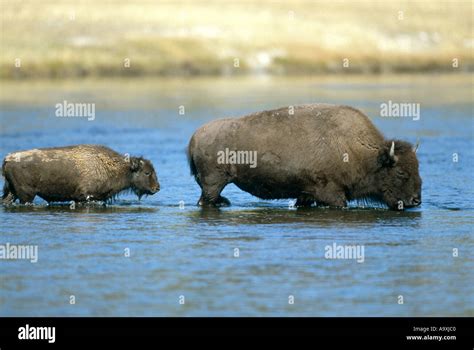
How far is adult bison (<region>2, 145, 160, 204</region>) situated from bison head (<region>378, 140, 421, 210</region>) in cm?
375

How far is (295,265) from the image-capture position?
13.2 m

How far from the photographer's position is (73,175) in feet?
58.0

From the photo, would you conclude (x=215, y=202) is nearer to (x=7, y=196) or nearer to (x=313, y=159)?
(x=313, y=159)

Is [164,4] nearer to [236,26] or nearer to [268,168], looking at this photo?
[236,26]

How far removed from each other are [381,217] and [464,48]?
73.0 metres

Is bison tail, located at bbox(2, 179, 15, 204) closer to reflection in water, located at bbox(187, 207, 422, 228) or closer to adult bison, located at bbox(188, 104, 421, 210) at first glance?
reflection in water, located at bbox(187, 207, 422, 228)

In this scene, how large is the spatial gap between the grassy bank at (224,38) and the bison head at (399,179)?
50.5 metres

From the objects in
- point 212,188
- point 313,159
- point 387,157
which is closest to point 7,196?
point 212,188

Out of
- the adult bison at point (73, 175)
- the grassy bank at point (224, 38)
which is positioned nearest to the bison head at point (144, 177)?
the adult bison at point (73, 175)

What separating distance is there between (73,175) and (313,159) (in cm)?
381

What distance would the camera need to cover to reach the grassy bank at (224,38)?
72938 millimetres

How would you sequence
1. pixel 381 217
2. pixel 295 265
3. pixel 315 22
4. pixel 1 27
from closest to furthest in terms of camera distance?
pixel 295 265 → pixel 381 217 → pixel 1 27 → pixel 315 22
